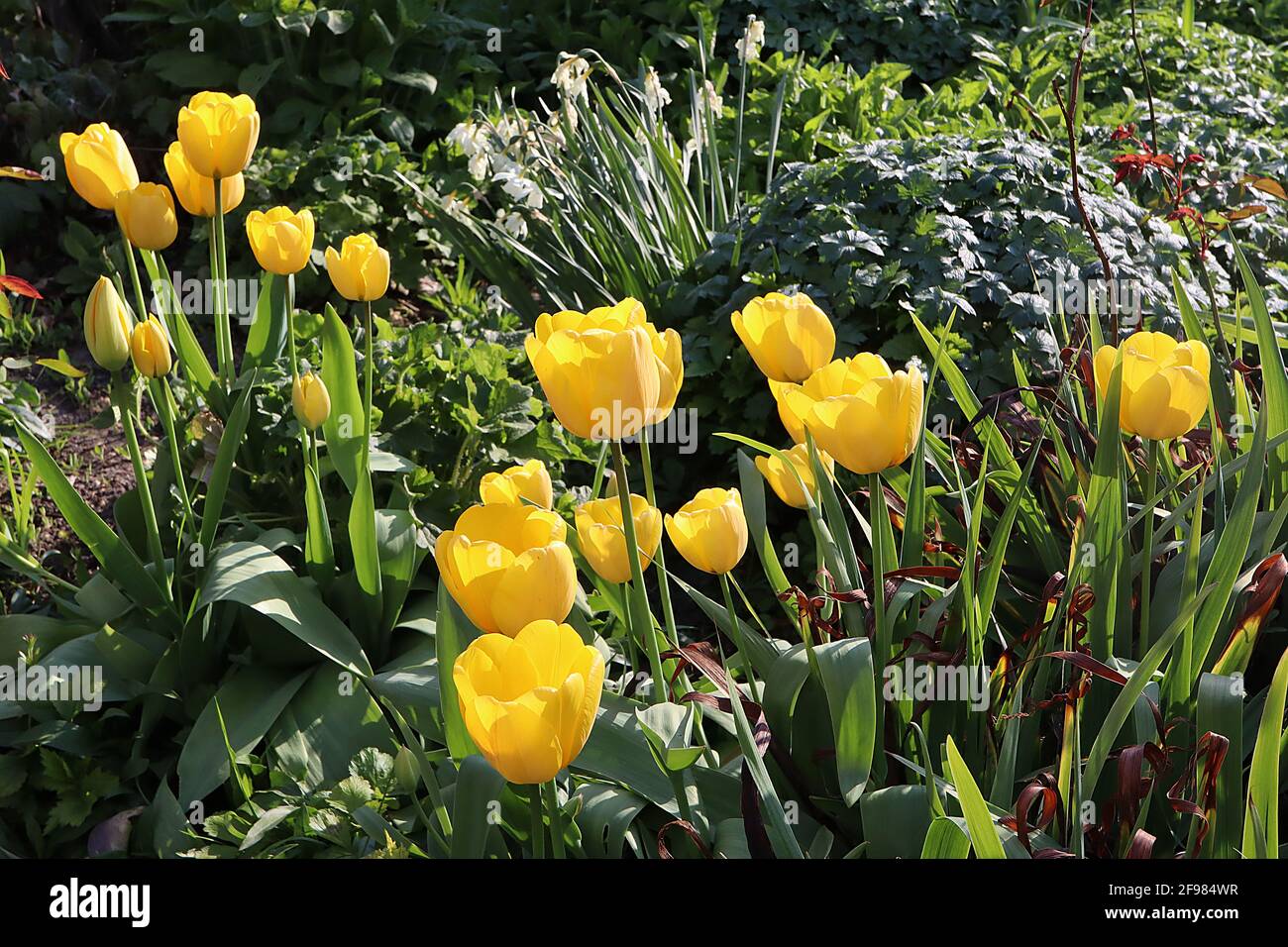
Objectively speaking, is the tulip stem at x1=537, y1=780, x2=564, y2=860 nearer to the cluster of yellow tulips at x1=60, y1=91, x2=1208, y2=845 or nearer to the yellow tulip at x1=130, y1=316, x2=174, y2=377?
the cluster of yellow tulips at x1=60, y1=91, x2=1208, y2=845

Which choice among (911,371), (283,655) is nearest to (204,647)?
(283,655)

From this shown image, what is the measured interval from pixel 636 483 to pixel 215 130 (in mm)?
1450

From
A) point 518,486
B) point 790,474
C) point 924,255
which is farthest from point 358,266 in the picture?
point 924,255

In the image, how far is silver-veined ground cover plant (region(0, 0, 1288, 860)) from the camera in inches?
53.1

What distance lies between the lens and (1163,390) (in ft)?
4.64

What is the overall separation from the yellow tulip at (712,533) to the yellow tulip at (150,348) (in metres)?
1.03

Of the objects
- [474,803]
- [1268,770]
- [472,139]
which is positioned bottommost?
[474,803]

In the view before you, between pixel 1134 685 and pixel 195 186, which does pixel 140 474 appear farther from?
pixel 1134 685

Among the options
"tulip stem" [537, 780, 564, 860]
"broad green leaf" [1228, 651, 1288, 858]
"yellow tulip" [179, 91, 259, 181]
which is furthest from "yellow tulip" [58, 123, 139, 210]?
→ "broad green leaf" [1228, 651, 1288, 858]

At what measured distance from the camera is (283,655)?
223 centimetres

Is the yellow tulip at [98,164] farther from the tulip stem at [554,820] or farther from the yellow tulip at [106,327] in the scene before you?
the tulip stem at [554,820]

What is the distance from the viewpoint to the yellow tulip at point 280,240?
2.08m

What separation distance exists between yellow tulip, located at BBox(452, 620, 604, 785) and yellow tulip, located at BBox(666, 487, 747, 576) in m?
0.37
